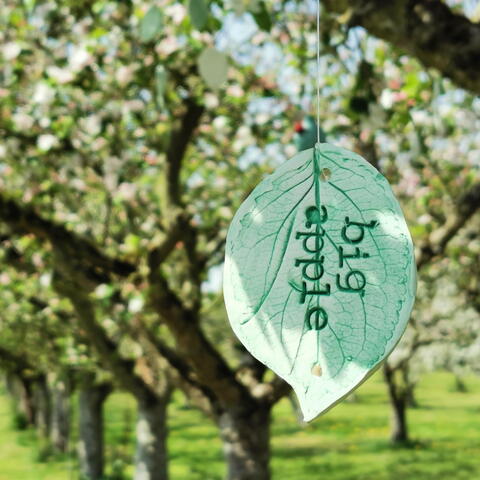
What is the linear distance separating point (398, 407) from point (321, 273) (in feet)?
56.0

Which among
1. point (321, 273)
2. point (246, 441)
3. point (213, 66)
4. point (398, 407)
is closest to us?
point (321, 273)

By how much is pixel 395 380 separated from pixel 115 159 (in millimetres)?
13154

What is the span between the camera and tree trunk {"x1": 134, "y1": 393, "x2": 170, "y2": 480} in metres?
9.21

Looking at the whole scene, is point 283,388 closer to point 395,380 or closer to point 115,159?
point 115,159

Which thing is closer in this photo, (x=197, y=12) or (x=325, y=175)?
(x=325, y=175)

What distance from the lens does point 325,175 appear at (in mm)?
1101

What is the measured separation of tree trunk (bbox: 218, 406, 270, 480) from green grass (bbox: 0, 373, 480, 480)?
7.17m

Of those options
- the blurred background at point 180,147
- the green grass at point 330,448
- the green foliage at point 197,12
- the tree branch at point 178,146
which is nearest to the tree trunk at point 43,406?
the green grass at point 330,448

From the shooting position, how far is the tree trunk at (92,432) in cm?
1313

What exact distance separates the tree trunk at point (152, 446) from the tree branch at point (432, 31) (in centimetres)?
720

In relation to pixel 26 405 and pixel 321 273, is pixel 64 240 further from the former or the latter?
pixel 26 405

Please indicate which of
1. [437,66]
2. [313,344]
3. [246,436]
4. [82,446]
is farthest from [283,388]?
[82,446]

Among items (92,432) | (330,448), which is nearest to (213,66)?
(92,432)

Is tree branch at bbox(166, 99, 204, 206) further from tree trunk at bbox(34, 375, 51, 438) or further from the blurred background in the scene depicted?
tree trunk at bbox(34, 375, 51, 438)
